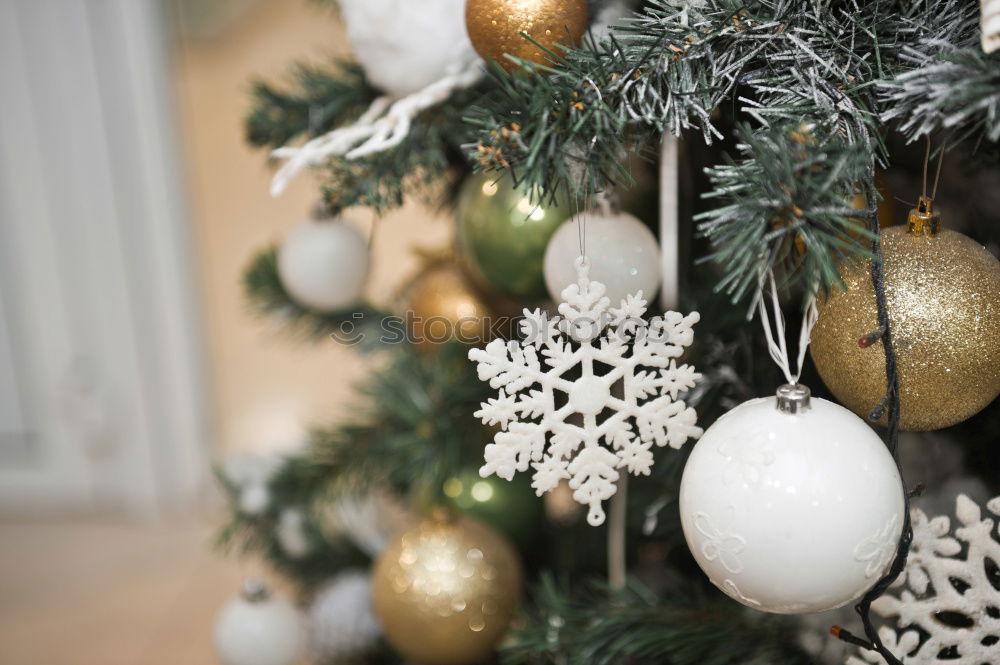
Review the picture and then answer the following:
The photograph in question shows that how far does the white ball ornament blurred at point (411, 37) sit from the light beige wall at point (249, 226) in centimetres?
74

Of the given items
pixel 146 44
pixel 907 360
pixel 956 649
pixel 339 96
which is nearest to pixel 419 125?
pixel 339 96

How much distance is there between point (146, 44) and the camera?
1.31 m

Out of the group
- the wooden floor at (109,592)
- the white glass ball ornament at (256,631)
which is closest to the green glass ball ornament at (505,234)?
the white glass ball ornament at (256,631)

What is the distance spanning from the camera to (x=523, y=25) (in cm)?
Answer: 42

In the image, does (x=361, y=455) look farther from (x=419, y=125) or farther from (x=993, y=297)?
(x=993, y=297)

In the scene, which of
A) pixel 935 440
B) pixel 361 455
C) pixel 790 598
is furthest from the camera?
pixel 361 455

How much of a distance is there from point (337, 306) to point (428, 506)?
0.19 metres

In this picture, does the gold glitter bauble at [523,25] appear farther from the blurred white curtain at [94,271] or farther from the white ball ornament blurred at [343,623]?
the blurred white curtain at [94,271]

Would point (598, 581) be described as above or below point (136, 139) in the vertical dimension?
below

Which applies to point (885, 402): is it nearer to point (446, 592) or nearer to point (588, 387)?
point (588, 387)

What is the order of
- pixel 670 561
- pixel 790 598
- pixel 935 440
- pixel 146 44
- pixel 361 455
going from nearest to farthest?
pixel 790 598
pixel 935 440
pixel 670 561
pixel 361 455
pixel 146 44

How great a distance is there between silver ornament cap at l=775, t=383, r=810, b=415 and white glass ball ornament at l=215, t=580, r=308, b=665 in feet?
1.66

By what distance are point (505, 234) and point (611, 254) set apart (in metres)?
0.13

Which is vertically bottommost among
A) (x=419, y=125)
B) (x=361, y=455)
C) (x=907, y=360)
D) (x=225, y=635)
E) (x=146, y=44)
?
(x=225, y=635)
